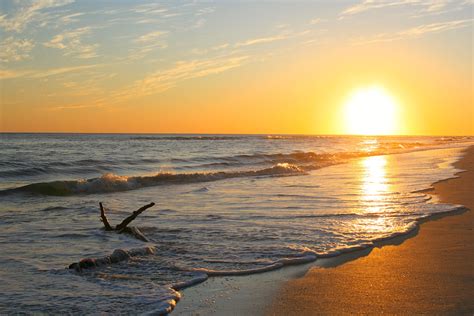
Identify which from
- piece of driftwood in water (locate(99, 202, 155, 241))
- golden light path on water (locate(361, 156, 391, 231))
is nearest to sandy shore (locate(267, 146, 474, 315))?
golden light path on water (locate(361, 156, 391, 231))

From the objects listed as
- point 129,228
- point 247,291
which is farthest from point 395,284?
point 129,228

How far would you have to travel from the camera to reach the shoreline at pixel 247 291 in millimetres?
4754

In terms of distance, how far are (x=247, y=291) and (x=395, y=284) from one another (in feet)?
5.47

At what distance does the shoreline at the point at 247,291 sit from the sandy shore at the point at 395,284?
0.27 feet

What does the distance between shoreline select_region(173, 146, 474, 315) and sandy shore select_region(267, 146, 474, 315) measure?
81 millimetres

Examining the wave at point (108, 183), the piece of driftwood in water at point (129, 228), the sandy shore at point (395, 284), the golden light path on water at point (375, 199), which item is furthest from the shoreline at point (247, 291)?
the wave at point (108, 183)

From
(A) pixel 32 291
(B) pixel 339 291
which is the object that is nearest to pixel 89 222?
(A) pixel 32 291

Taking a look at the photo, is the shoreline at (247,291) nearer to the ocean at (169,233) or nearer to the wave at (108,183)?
the ocean at (169,233)

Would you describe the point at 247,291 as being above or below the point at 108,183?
below

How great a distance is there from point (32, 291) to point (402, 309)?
3.97m

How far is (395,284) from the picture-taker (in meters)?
5.41

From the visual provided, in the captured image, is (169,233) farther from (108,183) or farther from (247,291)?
(108,183)

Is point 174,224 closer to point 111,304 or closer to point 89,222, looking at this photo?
point 89,222

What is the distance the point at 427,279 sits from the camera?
18.2 ft
